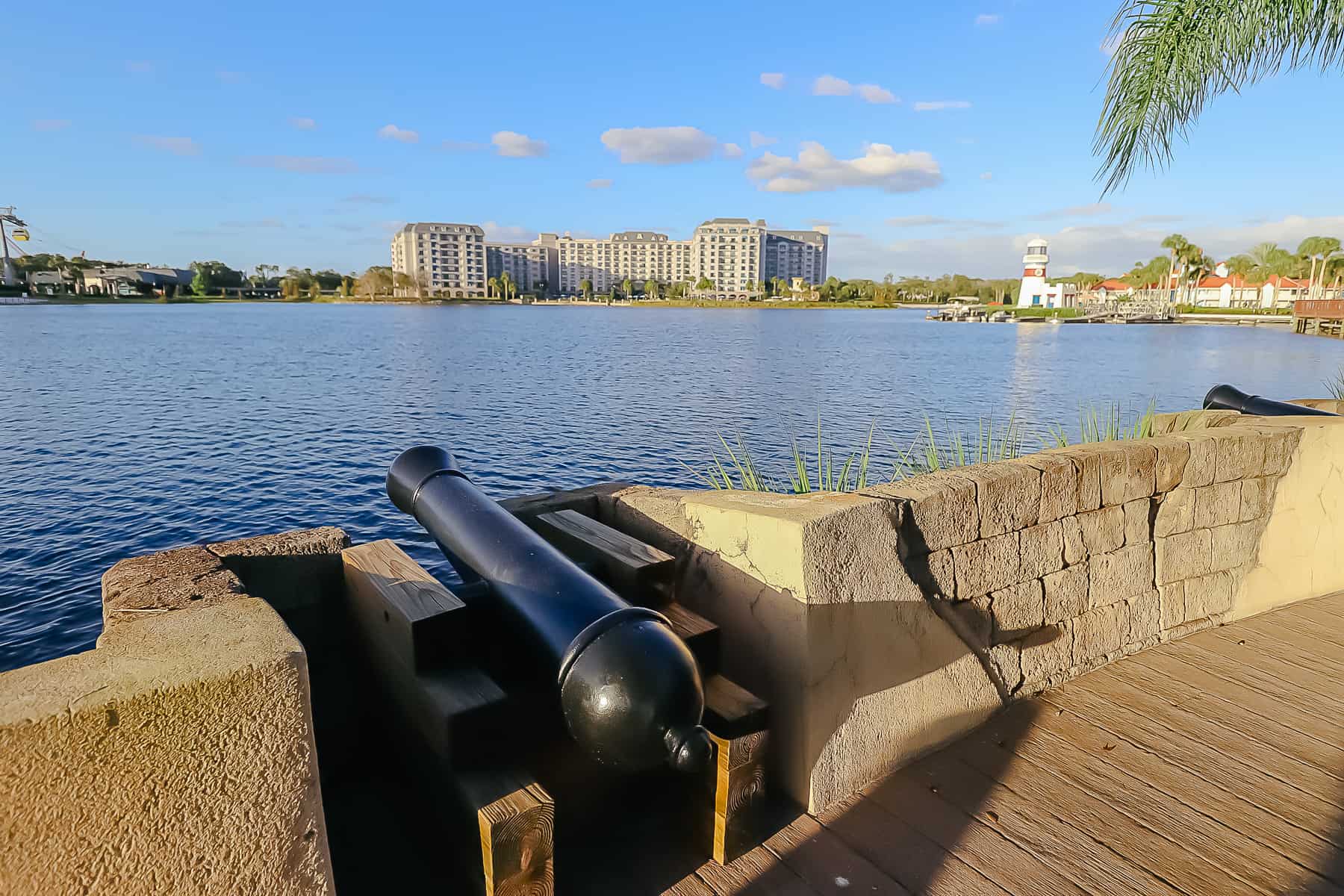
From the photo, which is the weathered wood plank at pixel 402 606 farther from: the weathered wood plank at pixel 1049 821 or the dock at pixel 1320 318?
the dock at pixel 1320 318

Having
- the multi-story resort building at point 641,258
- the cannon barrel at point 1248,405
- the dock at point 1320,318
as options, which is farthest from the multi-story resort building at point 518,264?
the cannon barrel at point 1248,405

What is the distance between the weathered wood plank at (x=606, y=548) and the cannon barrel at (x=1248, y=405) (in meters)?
4.10

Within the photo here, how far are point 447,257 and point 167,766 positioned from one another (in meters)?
187

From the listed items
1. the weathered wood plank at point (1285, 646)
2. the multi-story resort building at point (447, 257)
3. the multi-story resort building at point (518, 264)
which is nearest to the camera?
the weathered wood plank at point (1285, 646)

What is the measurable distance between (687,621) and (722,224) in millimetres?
194798

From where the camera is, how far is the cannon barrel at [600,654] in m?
1.51

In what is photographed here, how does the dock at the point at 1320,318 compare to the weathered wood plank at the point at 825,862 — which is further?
the dock at the point at 1320,318

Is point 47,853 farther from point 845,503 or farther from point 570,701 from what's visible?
point 845,503

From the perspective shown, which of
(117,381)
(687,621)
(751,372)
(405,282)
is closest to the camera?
(687,621)

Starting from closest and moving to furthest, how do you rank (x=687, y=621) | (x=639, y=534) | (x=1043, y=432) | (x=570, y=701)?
(x=570, y=701), (x=687, y=621), (x=639, y=534), (x=1043, y=432)

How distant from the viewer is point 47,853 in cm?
101

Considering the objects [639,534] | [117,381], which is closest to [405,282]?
[117,381]

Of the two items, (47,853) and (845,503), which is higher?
(845,503)

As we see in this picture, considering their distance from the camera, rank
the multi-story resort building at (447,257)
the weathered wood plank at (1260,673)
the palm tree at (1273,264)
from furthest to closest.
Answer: the multi-story resort building at (447,257) → the palm tree at (1273,264) → the weathered wood plank at (1260,673)
